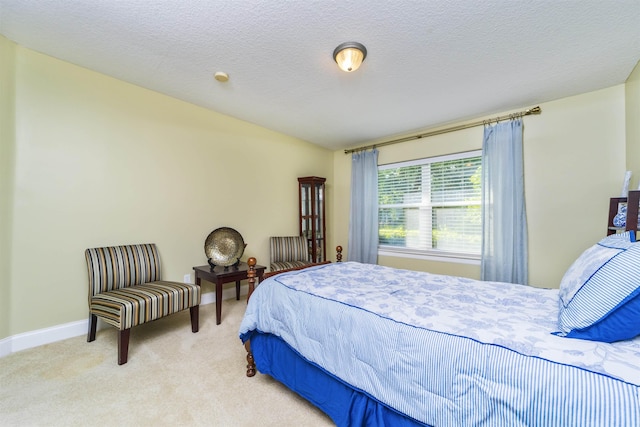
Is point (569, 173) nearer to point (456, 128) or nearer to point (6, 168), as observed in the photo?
point (456, 128)

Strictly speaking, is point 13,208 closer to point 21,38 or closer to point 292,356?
point 21,38

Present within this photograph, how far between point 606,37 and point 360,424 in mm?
2916

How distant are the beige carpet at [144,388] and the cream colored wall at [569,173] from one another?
2.87 meters

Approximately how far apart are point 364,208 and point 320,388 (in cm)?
307

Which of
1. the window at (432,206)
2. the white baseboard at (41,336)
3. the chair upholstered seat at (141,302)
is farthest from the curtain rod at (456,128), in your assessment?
the white baseboard at (41,336)

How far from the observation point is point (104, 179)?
8.33ft

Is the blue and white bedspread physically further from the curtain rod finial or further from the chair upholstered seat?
the curtain rod finial

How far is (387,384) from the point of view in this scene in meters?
1.16

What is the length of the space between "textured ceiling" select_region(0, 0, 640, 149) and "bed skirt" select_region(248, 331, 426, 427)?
2077 millimetres

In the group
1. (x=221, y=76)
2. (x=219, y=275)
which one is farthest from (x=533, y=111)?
(x=219, y=275)

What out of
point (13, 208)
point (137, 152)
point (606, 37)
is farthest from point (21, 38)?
point (606, 37)

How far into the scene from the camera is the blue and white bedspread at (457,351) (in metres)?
0.81

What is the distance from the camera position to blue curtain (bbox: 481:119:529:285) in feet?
9.48

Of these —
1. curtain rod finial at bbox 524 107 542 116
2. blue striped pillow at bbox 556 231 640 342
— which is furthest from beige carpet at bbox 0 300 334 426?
curtain rod finial at bbox 524 107 542 116
